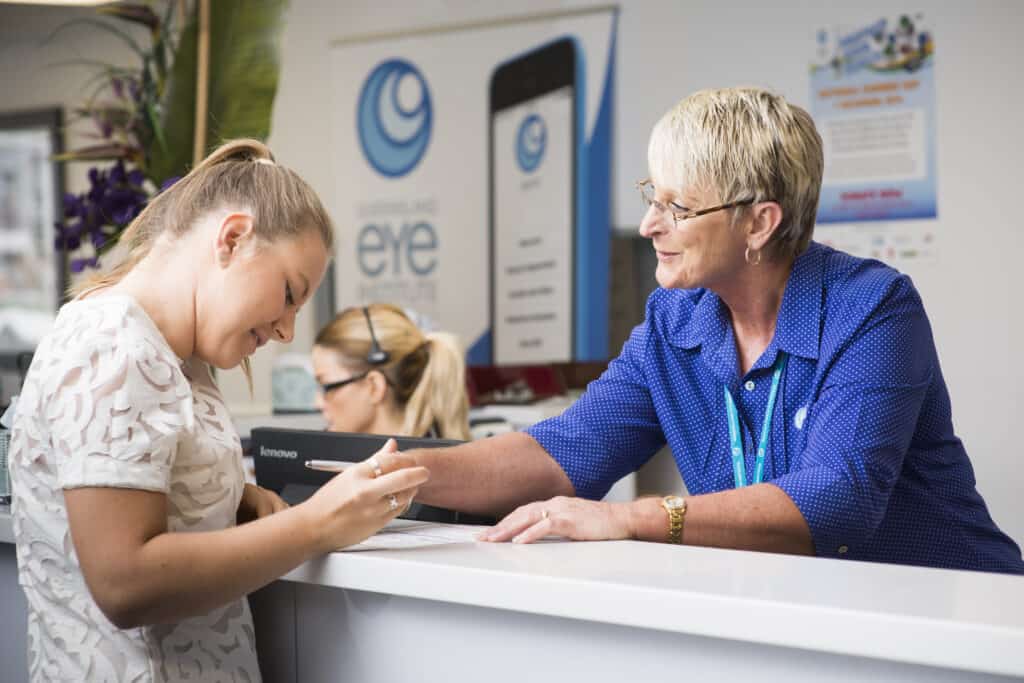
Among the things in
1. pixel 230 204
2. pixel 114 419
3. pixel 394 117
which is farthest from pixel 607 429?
pixel 394 117

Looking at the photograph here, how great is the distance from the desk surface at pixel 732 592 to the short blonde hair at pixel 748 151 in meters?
0.58

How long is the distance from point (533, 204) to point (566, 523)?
3389mm

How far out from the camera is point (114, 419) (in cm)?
100

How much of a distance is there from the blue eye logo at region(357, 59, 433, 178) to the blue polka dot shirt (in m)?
3.34

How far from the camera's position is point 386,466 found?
3.98ft

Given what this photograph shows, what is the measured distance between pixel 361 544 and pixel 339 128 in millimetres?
4123

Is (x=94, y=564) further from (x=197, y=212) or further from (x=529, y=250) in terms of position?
(x=529, y=250)

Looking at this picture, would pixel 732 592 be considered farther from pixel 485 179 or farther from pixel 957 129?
pixel 485 179

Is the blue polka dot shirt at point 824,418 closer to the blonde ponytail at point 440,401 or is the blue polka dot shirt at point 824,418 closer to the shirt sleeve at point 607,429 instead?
the shirt sleeve at point 607,429

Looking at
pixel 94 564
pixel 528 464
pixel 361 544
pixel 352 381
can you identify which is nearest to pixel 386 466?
pixel 361 544

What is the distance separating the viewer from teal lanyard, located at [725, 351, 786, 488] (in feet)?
→ 5.01

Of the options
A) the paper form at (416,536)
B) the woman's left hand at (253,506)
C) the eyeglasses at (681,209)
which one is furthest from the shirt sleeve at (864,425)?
the woman's left hand at (253,506)

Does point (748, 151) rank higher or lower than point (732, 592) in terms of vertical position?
higher

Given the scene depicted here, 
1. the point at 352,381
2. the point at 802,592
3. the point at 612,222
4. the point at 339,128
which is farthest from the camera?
the point at 339,128
